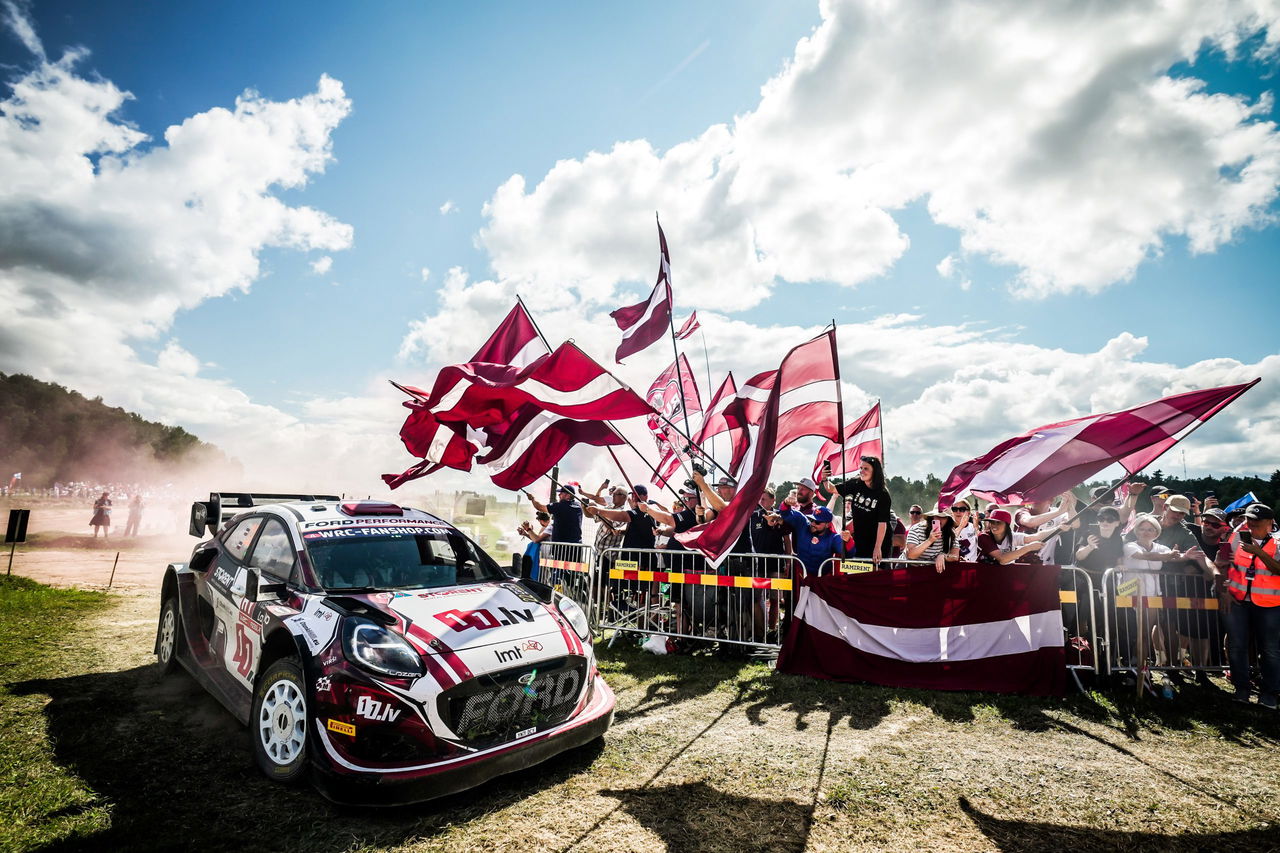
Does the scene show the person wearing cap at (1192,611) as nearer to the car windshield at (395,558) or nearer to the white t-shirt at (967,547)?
the white t-shirt at (967,547)

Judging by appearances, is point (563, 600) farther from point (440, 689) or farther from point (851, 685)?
point (851, 685)

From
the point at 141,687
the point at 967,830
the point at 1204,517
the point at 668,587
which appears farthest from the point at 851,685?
the point at 141,687

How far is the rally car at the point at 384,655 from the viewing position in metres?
3.49

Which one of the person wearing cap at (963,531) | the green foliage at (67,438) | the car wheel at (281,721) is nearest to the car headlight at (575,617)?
the car wheel at (281,721)

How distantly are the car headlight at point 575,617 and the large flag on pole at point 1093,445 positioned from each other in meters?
4.91

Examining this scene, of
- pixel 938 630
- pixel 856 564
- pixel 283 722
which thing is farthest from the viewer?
pixel 856 564

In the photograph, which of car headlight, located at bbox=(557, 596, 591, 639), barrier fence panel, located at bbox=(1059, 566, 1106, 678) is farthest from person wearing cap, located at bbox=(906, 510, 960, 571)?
car headlight, located at bbox=(557, 596, 591, 639)

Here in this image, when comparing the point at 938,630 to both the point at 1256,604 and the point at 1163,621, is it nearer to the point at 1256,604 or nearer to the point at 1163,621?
the point at 1163,621

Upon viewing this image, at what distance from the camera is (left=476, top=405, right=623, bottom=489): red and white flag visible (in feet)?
30.0

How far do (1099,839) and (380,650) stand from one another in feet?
13.8

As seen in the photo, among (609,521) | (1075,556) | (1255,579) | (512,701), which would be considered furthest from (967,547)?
(512,701)

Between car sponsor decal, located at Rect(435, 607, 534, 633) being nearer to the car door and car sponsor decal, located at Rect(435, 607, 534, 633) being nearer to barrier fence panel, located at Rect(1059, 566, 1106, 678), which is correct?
the car door

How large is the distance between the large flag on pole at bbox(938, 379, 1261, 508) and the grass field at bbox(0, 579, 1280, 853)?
2.26 meters

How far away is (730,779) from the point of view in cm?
416
